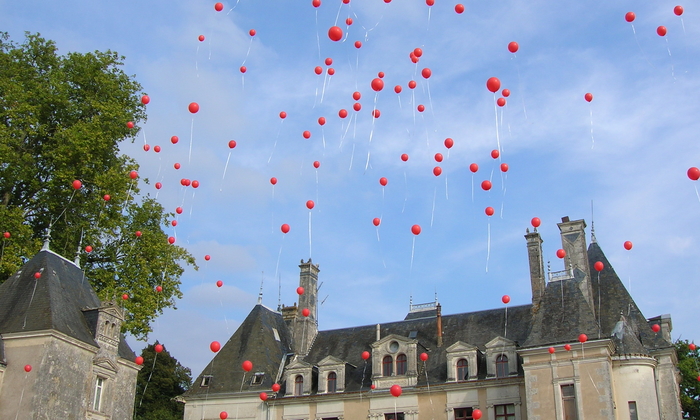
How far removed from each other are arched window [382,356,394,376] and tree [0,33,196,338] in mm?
9535

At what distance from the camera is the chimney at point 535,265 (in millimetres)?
29312

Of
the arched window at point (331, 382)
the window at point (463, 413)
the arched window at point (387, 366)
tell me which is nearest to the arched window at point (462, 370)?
the window at point (463, 413)

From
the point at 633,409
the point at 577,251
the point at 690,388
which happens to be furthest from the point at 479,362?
the point at 690,388

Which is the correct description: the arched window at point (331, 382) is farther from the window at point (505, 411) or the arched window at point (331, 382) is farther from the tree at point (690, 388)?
the tree at point (690, 388)

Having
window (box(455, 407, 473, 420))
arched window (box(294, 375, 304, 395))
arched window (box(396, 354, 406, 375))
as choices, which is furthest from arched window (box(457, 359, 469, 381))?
arched window (box(294, 375, 304, 395))

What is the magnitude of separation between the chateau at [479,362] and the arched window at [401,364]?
0.06m

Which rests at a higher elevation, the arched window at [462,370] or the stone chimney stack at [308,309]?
the stone chimney stack at [308,309]

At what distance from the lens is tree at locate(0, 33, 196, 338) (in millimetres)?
26469

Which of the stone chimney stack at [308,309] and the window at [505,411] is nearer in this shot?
the window at [505,411]

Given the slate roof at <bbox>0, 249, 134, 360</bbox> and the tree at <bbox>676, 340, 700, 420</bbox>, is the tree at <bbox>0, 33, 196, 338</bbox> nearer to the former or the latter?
the slate roof at <bbox>0, 249, 134, 360</bbox>

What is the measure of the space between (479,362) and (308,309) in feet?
30.4

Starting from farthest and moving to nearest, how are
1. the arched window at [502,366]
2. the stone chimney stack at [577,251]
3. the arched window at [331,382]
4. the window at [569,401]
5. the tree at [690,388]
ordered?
the tree at [690,388]
the arched window at [331,382]
the stone chimney stack at [577,251]
the arched window at [502,366]
the window at [569,401]

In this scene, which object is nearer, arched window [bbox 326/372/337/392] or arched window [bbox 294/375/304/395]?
arched window [bbox 326/372/337/392]

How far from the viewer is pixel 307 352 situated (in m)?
33.5
